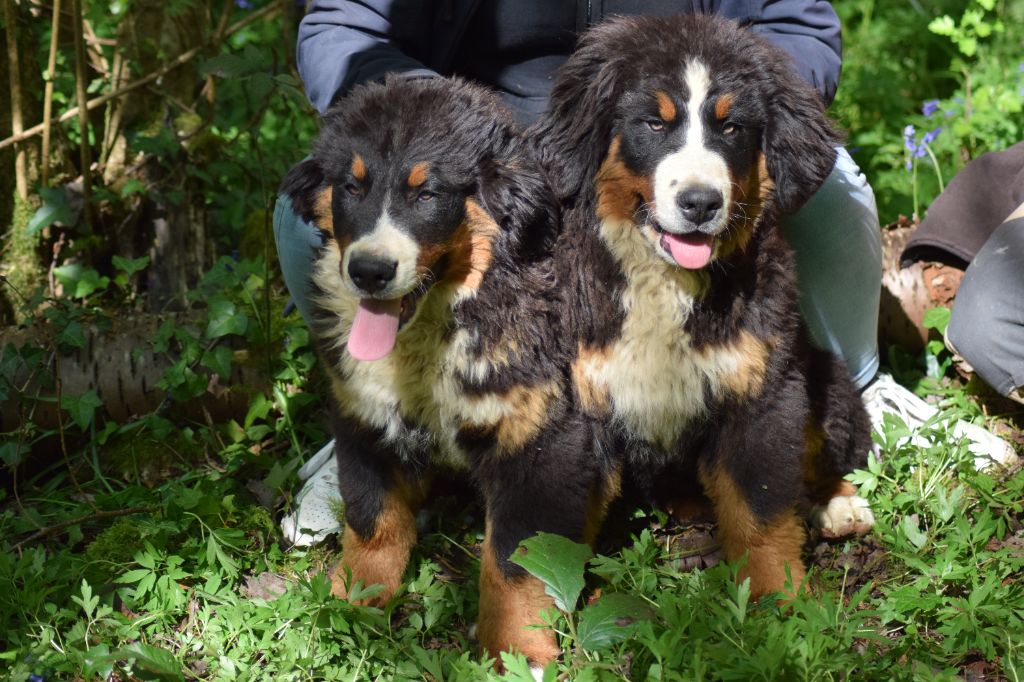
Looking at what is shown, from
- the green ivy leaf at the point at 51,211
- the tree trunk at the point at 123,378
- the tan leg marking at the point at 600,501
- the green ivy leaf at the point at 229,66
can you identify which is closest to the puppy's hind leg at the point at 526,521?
the tan leg marking at the point at 600,501

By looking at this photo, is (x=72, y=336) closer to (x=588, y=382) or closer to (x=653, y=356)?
(x=588, y=382)

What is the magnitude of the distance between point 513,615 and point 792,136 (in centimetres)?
139

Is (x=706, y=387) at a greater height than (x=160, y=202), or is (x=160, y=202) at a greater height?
(x=706, y=387)

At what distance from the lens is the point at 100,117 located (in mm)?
4363

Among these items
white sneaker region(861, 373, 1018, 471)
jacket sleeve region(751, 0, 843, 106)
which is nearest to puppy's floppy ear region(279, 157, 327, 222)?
jacket sleeve region(751, 0, 843, 106)

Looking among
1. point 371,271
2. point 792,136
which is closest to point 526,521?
point 371,271

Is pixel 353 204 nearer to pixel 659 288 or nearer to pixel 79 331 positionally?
pixel 659 288

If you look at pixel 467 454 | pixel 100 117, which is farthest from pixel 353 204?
pixel 100 117

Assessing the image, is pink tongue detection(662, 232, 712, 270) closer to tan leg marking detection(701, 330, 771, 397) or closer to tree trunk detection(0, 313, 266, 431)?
tan leg marking detection(701, 330, 771, 397)

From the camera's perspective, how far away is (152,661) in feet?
7.62

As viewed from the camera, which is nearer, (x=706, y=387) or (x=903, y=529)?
(x=706, y=387)

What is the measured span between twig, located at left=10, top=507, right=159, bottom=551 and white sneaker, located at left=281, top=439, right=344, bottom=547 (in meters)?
0.41

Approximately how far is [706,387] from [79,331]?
6.82 feet

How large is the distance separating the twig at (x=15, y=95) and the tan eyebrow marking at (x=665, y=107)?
249 cm
